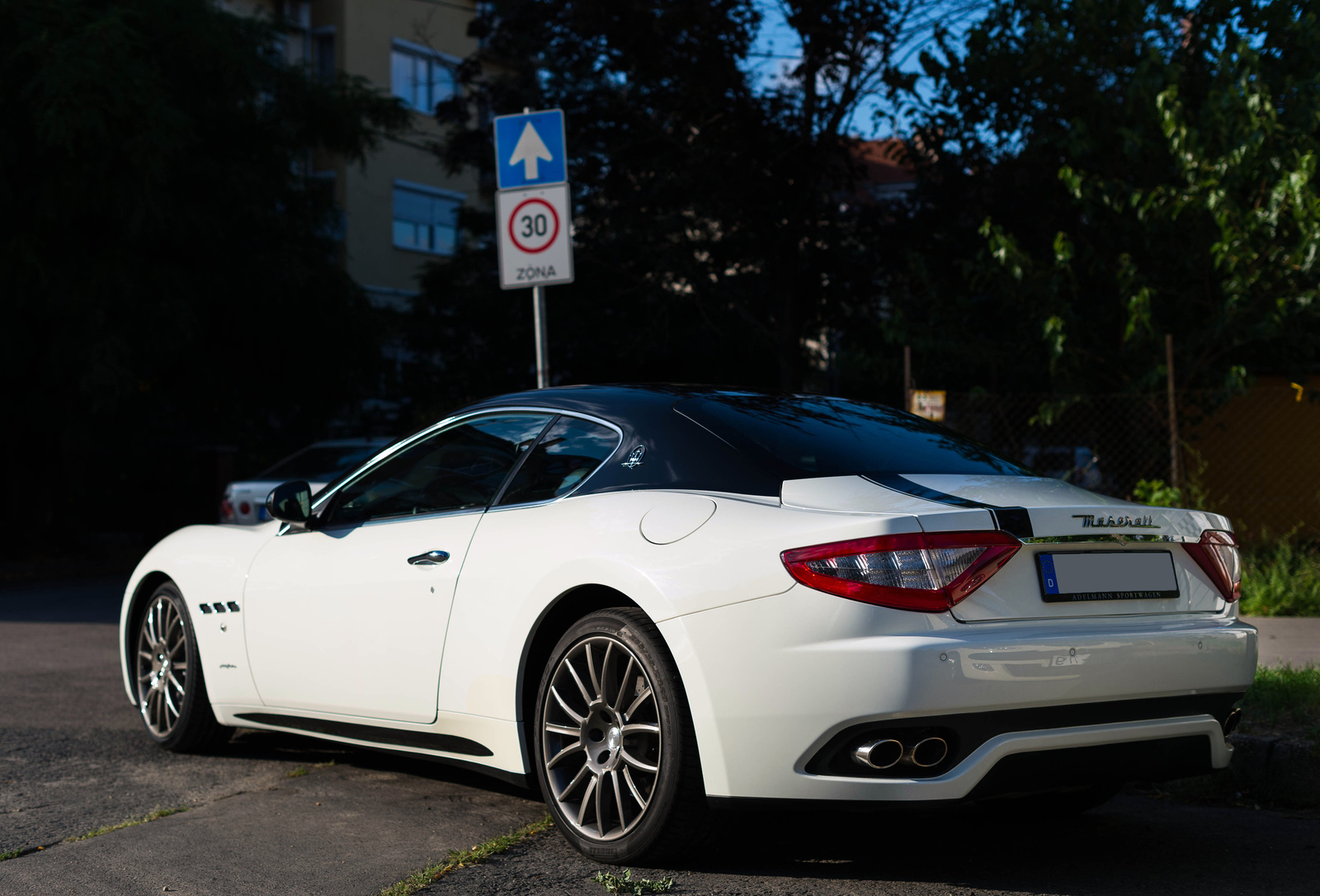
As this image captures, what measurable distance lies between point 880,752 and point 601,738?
909 mm

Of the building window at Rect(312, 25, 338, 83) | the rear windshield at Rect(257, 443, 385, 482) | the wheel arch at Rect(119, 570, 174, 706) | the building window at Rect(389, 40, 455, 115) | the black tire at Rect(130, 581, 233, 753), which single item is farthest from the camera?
the building window at Rect(389, 40, 455, 115)

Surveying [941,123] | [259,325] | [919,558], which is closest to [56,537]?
Result: [259,325]

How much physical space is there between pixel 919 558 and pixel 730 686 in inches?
23.3

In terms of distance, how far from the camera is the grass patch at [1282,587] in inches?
352

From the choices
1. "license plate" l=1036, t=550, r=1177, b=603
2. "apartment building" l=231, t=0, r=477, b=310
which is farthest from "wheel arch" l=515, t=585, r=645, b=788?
"apartment building" l=231, t=0, r=477, b=310

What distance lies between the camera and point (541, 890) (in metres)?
3.71

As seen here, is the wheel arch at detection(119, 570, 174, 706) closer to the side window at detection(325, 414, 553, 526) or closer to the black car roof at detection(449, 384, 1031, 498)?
the side window at detection(325, 414, 553, 526)

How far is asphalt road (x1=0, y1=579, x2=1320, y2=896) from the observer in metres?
3.79

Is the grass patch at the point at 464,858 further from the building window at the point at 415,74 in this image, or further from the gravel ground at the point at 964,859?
the building window at the point at 415,74

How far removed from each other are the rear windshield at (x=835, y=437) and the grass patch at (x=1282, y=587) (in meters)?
5.24

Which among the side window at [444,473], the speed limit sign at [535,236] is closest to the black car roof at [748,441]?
the side window at [444,473]

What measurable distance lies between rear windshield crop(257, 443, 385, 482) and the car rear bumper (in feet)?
32.5

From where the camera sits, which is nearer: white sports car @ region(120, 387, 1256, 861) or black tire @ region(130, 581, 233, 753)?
white sports car @ region(120, 387, 1256, 861)

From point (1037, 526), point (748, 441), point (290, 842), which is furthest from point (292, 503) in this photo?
point (1037, 526)
